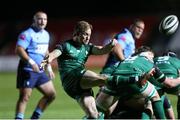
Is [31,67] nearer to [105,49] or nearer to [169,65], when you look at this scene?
[105,49]

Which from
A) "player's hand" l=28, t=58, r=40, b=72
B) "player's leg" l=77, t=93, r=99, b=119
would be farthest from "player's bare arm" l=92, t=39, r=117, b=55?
"player's hand" l=28, t=58, r=40, b=72

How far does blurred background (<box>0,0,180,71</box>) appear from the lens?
85.5 ft

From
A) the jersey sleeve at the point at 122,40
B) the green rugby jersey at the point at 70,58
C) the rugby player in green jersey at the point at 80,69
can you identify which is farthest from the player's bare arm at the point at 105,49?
the jersey sleeve at the point at 122,40

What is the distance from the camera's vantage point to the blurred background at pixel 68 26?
633 inches

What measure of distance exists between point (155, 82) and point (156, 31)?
15574 mm

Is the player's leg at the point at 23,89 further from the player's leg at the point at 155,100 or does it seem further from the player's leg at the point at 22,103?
the player's leg at the point at 155,100

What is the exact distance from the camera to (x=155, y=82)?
10.4 m

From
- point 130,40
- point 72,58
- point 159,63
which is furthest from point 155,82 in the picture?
point 130,40

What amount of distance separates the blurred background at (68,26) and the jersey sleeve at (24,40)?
1.48 m

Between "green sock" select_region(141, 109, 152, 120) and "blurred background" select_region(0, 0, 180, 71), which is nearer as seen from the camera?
"green sock" select_region(141, 109, 152, 120)

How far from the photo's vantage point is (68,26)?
88.1ft

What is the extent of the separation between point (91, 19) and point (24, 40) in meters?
15.9

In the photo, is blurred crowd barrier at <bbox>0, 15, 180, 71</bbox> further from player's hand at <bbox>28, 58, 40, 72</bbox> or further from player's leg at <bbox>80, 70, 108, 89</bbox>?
player's leg at <bbox>80, 70, 108, 89</bbox>

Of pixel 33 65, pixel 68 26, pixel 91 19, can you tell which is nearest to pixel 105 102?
pixel 33 65
